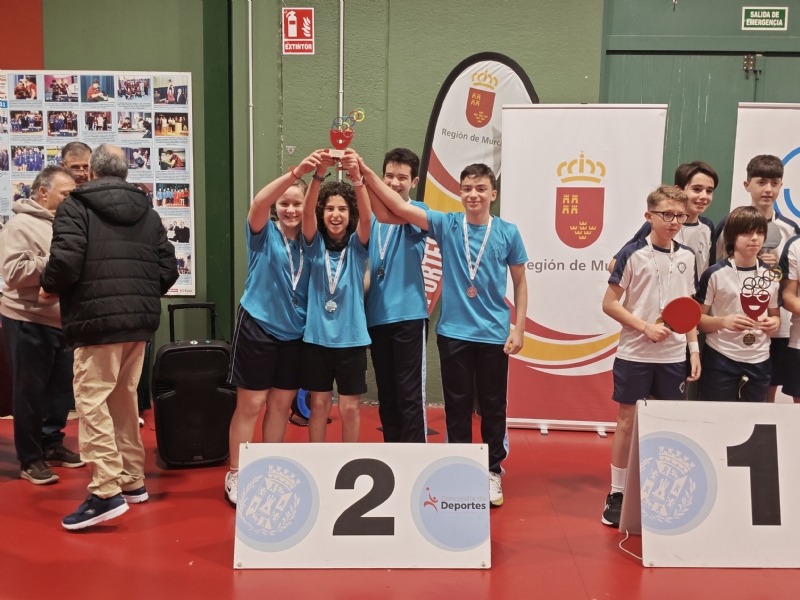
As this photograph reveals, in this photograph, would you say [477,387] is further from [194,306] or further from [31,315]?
[31,315]

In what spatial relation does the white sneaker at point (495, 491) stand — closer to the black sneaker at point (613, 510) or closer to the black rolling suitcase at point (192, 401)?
the black sneaker at point (613, 510)

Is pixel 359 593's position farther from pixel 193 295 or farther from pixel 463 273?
pixel 193 295

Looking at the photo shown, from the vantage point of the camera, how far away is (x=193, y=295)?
527 centimetres

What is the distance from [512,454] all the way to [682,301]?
→ 1678 mm

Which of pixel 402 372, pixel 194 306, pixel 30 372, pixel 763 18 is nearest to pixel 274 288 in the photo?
pixel 402 372

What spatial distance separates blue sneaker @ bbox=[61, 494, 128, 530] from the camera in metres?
3.12

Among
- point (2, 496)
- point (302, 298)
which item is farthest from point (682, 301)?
point (2, 496)

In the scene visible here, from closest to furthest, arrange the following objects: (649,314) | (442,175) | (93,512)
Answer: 1. (93,512)
2. (649,314)
3. (442,175)

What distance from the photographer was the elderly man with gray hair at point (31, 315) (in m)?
3.58

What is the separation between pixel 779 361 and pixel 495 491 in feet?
5.21

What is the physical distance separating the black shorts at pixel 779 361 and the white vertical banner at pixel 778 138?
52.8 inches

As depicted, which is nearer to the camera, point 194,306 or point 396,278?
point 396,278

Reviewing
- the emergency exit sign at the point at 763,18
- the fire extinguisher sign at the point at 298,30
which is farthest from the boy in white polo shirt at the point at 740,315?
the fire extinguisher sign at the point at 298,30

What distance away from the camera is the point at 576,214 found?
4.57m
